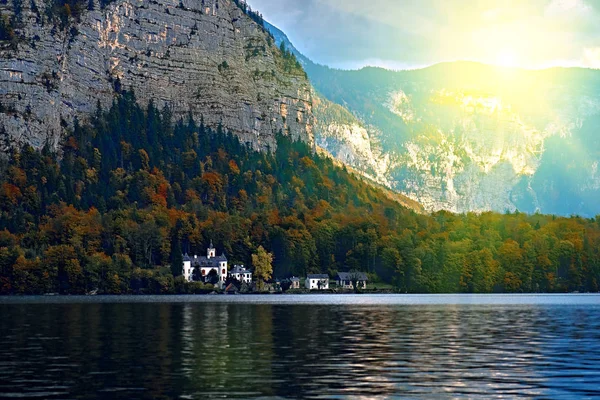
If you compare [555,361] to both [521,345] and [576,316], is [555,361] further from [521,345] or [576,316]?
[576,316]

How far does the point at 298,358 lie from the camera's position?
190 ft

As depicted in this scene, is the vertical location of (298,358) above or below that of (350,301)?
below

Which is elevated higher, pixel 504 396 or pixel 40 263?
pixel 40 263

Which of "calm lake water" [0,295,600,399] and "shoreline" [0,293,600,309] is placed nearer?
"calm lake water" [0,295,600,399]

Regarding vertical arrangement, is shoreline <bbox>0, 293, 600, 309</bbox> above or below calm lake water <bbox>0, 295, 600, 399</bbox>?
above

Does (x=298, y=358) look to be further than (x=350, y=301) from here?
No

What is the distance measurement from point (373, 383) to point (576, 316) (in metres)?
60.6

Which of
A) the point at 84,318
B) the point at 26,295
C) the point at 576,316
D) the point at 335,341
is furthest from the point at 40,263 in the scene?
the point at 335,341

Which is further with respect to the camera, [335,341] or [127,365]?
[335,341]

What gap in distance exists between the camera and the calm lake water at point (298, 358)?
44.7m

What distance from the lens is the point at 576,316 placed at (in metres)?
102

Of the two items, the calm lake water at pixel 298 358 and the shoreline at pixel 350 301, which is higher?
the shoreline at pixel 350 301

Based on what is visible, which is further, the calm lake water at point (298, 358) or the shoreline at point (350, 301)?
the shoreline at point (350, 301)

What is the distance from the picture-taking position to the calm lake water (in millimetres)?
44719
